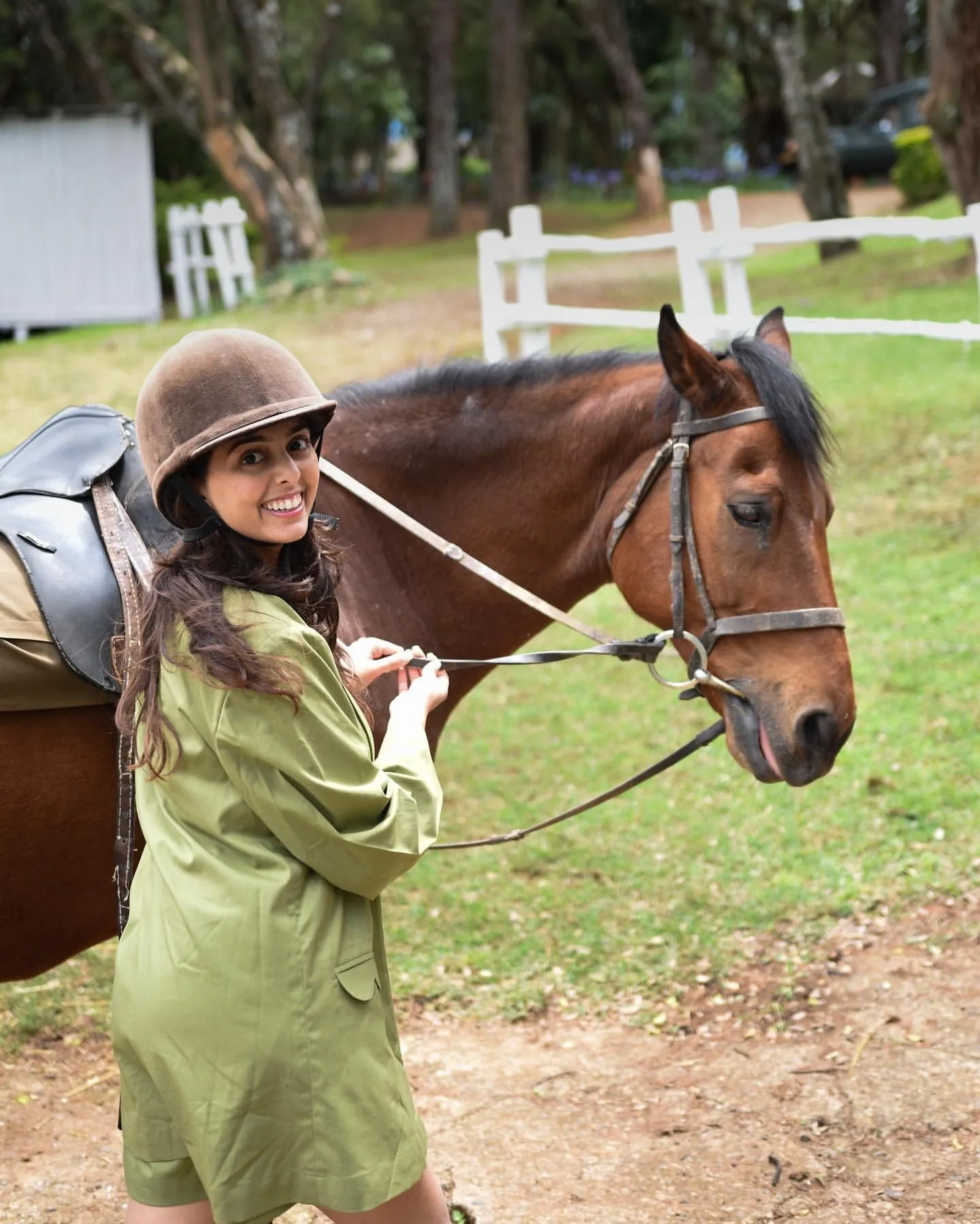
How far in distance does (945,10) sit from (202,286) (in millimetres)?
10691

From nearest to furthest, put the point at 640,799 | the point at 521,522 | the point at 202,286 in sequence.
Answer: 1. the point at 521,522
2. the point at 640,799
3. the point at 202,286

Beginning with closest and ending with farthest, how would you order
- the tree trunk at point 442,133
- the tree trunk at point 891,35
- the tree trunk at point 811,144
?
the tree trunk at point 811,144, the tree trunk at point 442,133, the tree trunk at point 891,35

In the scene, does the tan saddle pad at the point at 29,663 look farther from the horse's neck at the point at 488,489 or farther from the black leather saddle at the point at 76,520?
the horse's neck at the point at 488,489

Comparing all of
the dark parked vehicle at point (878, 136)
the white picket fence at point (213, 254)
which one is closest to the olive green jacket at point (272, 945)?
the white picket fence at point (213, 254)

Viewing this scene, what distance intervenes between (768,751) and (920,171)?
19547mm

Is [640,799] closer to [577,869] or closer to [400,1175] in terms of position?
[577,869]

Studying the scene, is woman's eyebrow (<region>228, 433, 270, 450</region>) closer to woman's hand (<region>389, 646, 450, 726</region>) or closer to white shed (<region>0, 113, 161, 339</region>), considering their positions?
woman's hand (<region>389, 646, 450, 726</region>)

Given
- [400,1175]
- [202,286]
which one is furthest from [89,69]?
[400,1175]

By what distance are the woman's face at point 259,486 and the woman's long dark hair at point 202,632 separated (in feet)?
0.14

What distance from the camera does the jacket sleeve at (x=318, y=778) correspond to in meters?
1.87

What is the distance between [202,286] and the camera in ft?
59.9

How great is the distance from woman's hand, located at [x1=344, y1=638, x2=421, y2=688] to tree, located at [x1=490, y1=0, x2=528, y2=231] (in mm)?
21918

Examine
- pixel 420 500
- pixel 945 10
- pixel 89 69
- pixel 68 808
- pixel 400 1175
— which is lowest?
pixel 400 1175

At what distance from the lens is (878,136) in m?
27.6
